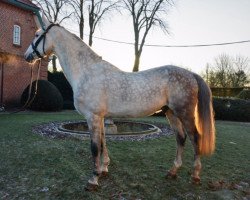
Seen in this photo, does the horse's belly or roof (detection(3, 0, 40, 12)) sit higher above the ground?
roof (detection(3, 0, 40, 12))

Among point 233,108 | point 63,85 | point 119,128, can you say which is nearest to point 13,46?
point 63,85

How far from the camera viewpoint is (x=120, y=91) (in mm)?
5000

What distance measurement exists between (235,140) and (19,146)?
23.1ft

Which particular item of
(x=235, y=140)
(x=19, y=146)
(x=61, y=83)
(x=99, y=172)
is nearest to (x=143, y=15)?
(x=61, y=83)

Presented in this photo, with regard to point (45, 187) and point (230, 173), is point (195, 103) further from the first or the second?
point (45, 187)

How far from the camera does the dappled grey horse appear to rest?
496 centimetres

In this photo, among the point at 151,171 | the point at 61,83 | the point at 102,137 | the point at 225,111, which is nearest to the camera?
the point at 102,137

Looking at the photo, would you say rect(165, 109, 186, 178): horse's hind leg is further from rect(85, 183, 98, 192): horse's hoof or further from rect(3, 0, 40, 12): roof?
rect(3, 0, 40, 12): roof

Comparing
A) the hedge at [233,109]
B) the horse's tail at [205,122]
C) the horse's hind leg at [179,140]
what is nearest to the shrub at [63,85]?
the hedge at [233,109]

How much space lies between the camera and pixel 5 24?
20.4 metres

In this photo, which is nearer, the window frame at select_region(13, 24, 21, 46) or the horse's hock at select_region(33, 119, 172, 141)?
the horse's hock at select_region(33, 119, 172, 141)

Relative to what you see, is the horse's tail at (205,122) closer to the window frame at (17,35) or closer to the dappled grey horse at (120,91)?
the dappled grey horse at (120,91)

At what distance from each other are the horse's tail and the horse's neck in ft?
6.27

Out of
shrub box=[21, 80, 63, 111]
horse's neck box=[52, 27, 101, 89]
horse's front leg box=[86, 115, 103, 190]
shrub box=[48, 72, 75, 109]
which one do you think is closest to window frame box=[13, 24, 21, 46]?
shrub box=[21, 80, 63, 111]
